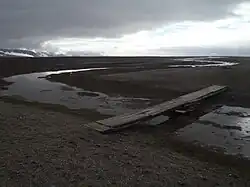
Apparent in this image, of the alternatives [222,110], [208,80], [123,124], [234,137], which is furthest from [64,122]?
[208,80]

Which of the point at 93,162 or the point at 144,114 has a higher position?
the point at 144,114

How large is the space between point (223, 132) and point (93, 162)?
7120 mm

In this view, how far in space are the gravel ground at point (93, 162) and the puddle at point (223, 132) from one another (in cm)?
182

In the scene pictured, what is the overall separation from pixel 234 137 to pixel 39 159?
26.1ft

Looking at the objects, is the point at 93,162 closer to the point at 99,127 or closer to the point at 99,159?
the point at 99,159

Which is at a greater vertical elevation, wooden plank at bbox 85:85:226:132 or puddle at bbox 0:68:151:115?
wooden plank at bbox 85:85:226:132

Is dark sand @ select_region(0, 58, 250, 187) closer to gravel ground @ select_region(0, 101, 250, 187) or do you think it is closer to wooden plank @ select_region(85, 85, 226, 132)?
gravel ground @ select_region(0, 101, 250, 187)

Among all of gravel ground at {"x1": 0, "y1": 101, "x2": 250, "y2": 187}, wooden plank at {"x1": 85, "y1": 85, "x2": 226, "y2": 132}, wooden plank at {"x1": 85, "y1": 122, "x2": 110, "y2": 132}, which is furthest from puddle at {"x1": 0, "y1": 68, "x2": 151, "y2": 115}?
gravel ground at {"x1": 0, "y1": 101, "x2": 250, "y2": 187}

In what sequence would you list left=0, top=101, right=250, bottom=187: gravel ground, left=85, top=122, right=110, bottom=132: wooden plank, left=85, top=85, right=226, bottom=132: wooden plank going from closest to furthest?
left=0, top=101, right=250, bottom=187: gravel ground < left=85, top=122, right=110, bottom=132: wooden plank < left=85, top=85, right=226, bottom=132: wooden plank

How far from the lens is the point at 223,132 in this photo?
525 inches

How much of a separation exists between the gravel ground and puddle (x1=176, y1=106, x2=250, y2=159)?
1.82 meters

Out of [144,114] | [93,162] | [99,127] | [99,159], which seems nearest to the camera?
[93,162]

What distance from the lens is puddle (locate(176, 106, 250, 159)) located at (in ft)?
37.6

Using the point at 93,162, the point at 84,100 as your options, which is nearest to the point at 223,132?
the point at 93,162
